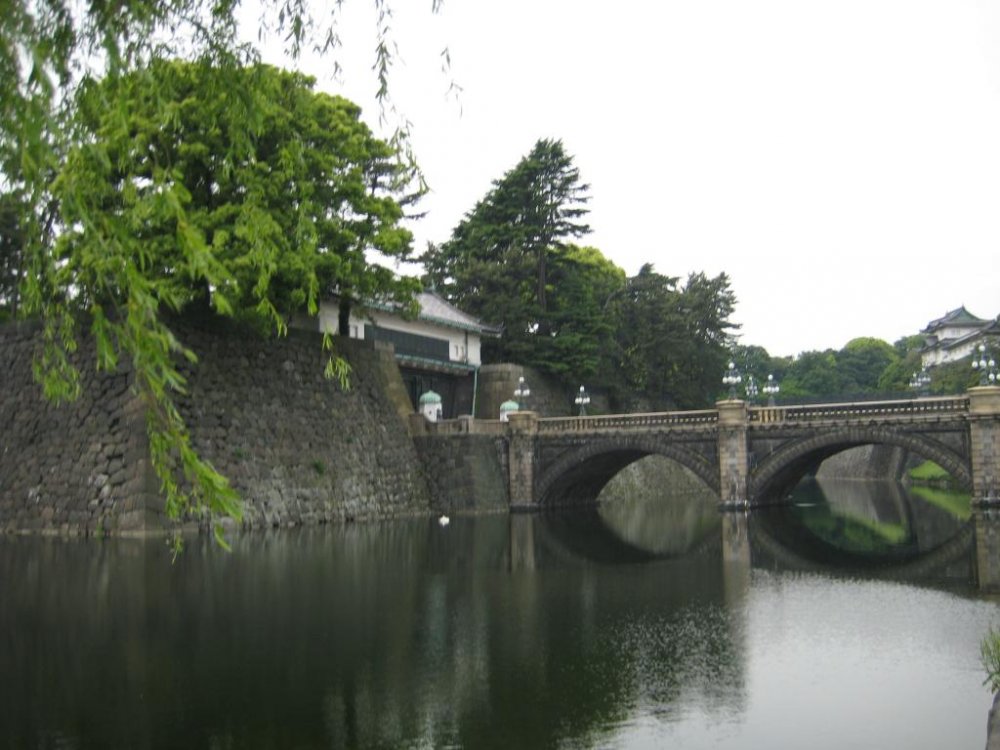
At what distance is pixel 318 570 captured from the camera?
2627 cm

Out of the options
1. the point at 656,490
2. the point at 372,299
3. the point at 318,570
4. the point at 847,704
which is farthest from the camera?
the point at 656,490

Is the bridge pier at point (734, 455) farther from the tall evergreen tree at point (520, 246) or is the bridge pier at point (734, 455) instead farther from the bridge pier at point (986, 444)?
the tall evergreen tree at point (520, 246)

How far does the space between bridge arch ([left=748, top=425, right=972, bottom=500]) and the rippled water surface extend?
16279mm

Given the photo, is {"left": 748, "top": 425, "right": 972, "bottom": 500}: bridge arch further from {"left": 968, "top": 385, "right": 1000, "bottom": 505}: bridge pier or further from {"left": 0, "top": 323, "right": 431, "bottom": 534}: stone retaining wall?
{"left": 0, "top": 323, "right": 431, "bottom": 534}: stone retaining wall

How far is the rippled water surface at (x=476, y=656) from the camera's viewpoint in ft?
41.4

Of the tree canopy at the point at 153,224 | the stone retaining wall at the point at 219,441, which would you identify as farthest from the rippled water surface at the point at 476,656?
the stone retaining wall at the point at 219,441

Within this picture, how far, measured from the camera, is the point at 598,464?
5169 centimetres

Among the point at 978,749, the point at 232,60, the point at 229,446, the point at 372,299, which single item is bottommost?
the point at 978,749

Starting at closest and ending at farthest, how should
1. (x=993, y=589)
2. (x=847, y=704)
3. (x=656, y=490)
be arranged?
1. (x=847, y=704)
2. (x=993, y=589)
3. (x=656, y=490)

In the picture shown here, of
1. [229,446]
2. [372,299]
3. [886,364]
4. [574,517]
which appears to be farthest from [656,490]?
[886,364]

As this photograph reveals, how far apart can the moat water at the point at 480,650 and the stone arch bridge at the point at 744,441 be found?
10.8 meters

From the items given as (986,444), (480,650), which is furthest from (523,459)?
(480,650)

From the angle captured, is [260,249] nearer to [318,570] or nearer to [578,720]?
[578,720]

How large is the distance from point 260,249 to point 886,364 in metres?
134
